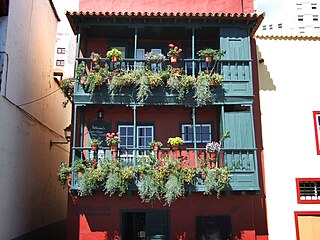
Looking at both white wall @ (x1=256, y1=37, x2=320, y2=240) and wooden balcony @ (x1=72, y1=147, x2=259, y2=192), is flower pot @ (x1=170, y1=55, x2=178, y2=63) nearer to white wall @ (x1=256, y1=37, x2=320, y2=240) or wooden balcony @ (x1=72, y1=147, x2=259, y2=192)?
wooden balcony @ (x1=72, y1=147, x2=259, y2=192)

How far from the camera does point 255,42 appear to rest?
49.3 ft

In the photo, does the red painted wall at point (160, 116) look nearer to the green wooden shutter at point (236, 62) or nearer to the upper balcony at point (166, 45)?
the upper balcony at point (166, 45)

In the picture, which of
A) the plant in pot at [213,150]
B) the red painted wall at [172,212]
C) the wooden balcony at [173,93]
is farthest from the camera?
the red painted wall at [172,212]

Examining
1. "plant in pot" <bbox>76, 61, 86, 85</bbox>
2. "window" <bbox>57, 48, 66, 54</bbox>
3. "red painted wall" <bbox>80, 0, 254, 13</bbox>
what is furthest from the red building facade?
"window" <bbox>57, 48, 66, 54</bbox>

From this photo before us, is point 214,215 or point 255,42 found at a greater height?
point 255,42

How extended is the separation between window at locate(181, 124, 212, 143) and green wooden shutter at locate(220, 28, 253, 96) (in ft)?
5.63

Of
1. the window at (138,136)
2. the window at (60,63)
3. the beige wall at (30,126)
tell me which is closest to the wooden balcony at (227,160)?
the window at (138,136)

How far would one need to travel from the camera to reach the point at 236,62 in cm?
1345

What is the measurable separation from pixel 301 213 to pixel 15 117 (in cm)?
1069

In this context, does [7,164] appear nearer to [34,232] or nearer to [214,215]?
[34,232]

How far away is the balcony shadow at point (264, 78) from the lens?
14570mm

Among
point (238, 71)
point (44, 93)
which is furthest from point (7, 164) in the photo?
point (238, 71)

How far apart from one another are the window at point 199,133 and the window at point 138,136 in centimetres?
121

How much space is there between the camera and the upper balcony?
1316 cm
